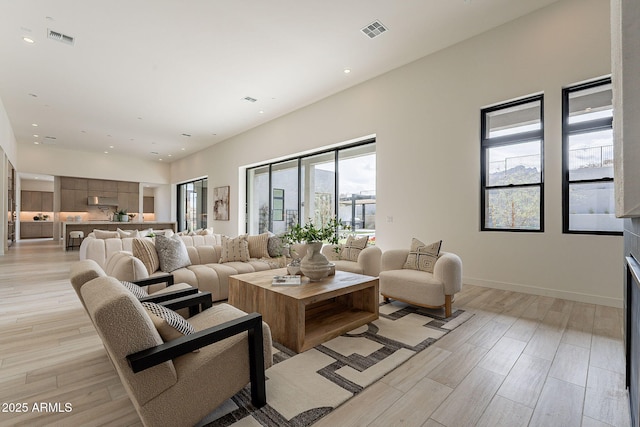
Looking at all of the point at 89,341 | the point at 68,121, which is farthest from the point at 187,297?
the point at 68,121

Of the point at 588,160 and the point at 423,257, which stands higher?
the point at 588,160

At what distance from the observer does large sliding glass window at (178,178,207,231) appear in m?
11.5

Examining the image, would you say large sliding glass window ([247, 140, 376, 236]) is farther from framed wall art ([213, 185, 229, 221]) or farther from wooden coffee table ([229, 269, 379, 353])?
wooden coffee table ([229, 269, 379, 353])

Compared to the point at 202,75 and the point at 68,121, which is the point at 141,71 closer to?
the point at 202,75

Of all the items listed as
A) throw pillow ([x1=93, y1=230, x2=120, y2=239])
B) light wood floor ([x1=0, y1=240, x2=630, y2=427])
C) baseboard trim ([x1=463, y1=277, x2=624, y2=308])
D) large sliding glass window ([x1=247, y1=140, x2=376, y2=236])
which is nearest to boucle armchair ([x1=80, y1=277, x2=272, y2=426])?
light wood floor ([x1=0, y1=240, x2=630, y2=427])

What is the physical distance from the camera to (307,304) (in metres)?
2.56

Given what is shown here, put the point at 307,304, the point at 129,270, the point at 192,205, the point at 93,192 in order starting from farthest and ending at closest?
the point at 192,205, the point at 93,192, the point at 129,270, the point at 307,304

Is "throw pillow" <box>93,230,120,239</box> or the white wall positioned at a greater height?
the white wall

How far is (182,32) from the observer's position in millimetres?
4172

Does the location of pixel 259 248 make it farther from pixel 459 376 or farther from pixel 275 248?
pixel 459 376

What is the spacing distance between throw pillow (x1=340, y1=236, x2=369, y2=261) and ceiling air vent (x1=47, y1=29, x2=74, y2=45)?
5.10 meters

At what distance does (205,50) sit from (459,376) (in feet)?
17.4

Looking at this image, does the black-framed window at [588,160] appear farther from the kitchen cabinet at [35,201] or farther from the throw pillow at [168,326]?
the kitchen cabinet at [35,201]

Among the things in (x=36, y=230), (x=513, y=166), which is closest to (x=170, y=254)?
(x=513, y=166)
